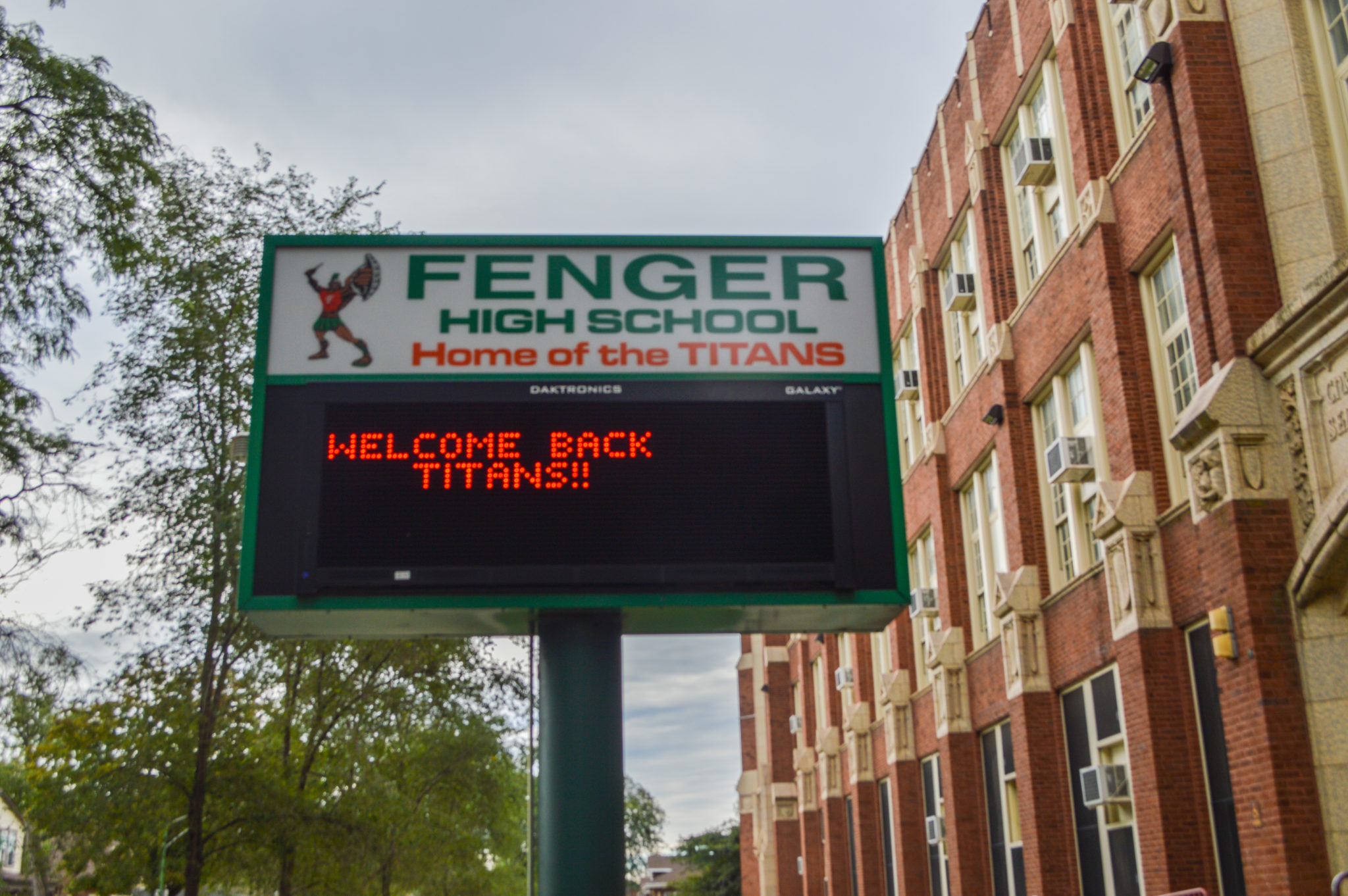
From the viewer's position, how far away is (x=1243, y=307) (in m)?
11.2

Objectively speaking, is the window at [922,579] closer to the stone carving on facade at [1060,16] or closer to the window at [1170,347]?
the window at [1170,347]

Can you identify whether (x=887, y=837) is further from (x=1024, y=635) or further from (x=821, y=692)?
(x=1024, y=635)

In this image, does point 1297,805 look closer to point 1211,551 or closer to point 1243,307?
point 1211,551

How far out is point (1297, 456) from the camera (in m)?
10.6

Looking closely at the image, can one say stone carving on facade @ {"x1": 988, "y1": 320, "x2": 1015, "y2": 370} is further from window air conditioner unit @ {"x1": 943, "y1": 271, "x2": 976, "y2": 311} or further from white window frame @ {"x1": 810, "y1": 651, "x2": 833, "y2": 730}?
white window frame @ {"x1": 810, "y1": 651, "x2": 833, "y2": 730}

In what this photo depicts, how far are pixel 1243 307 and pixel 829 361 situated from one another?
4.33 meters

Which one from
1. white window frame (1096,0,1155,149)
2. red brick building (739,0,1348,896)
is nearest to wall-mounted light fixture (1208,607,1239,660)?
red brick building (739,0,1348,896)

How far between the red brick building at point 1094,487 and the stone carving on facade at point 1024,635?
0.13 ft

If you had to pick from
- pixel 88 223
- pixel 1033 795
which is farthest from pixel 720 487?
pixel 1033 795

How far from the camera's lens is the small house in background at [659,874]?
12806 centimetres

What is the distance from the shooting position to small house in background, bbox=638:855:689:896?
128062 millimetres

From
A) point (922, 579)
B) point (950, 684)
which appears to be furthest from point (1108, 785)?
point (922, 579)

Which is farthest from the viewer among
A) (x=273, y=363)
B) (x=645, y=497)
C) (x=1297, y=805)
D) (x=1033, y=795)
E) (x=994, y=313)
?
(x=994, y=313)

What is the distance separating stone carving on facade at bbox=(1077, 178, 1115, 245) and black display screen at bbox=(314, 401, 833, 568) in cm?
747
